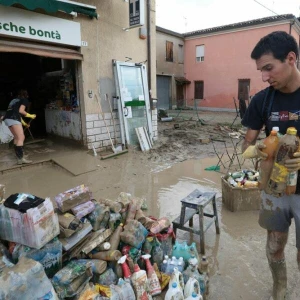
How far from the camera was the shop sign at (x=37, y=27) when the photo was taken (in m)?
5.42

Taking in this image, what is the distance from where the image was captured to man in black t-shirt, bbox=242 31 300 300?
187cm

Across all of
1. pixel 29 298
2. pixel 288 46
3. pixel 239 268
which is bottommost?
pixel 239 268

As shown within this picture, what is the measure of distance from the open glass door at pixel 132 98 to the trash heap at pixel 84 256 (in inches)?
194

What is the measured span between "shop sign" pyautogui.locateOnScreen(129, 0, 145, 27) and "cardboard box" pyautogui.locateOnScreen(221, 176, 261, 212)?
515 cm

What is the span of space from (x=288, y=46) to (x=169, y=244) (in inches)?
85.3

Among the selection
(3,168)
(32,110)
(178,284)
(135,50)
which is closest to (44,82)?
(32,110)

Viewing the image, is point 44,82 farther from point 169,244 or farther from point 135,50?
point 169,244

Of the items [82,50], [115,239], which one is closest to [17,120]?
[82,50]

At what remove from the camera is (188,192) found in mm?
5047

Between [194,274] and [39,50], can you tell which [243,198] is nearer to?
[194,274]

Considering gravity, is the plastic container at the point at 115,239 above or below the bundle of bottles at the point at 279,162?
below

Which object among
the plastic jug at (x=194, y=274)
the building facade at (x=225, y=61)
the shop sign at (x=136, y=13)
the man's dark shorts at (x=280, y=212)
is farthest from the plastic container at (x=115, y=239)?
the building facade at (x=225, y=61)

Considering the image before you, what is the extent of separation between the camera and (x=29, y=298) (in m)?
1.82

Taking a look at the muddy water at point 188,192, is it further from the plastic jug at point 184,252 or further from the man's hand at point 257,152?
the man's hand at point 257,152
